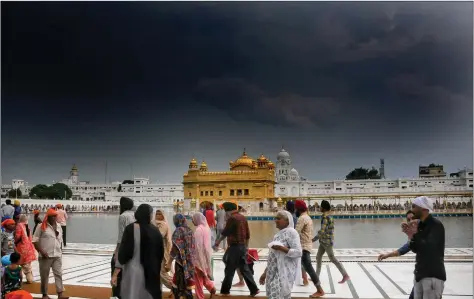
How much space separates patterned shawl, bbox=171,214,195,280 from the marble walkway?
1.27 metres

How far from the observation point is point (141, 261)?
3.33m

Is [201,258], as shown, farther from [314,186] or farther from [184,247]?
[314,186]

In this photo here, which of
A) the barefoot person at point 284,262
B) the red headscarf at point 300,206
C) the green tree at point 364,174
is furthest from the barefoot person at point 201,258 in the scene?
the green tree at point 364,174

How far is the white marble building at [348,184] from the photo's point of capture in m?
60.6

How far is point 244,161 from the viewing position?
4319cm

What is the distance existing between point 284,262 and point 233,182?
36681 millimetres

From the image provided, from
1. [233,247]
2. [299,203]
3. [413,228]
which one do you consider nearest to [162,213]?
[233,247]

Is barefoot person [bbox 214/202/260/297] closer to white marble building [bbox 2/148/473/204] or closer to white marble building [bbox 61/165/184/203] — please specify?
white marble building [bbox 2/148/473/204]

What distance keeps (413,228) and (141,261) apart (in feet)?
6.71

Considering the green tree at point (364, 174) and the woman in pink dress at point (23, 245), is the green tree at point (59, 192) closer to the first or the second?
the green tree at point (364, 174)

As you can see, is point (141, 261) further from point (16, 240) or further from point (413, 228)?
point (16, 240)

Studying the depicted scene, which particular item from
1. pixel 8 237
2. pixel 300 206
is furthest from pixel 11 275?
pixel 300 206

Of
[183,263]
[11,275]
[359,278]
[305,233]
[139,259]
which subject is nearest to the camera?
[139,259]

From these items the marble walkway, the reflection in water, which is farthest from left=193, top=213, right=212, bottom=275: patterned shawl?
the reflection in water
